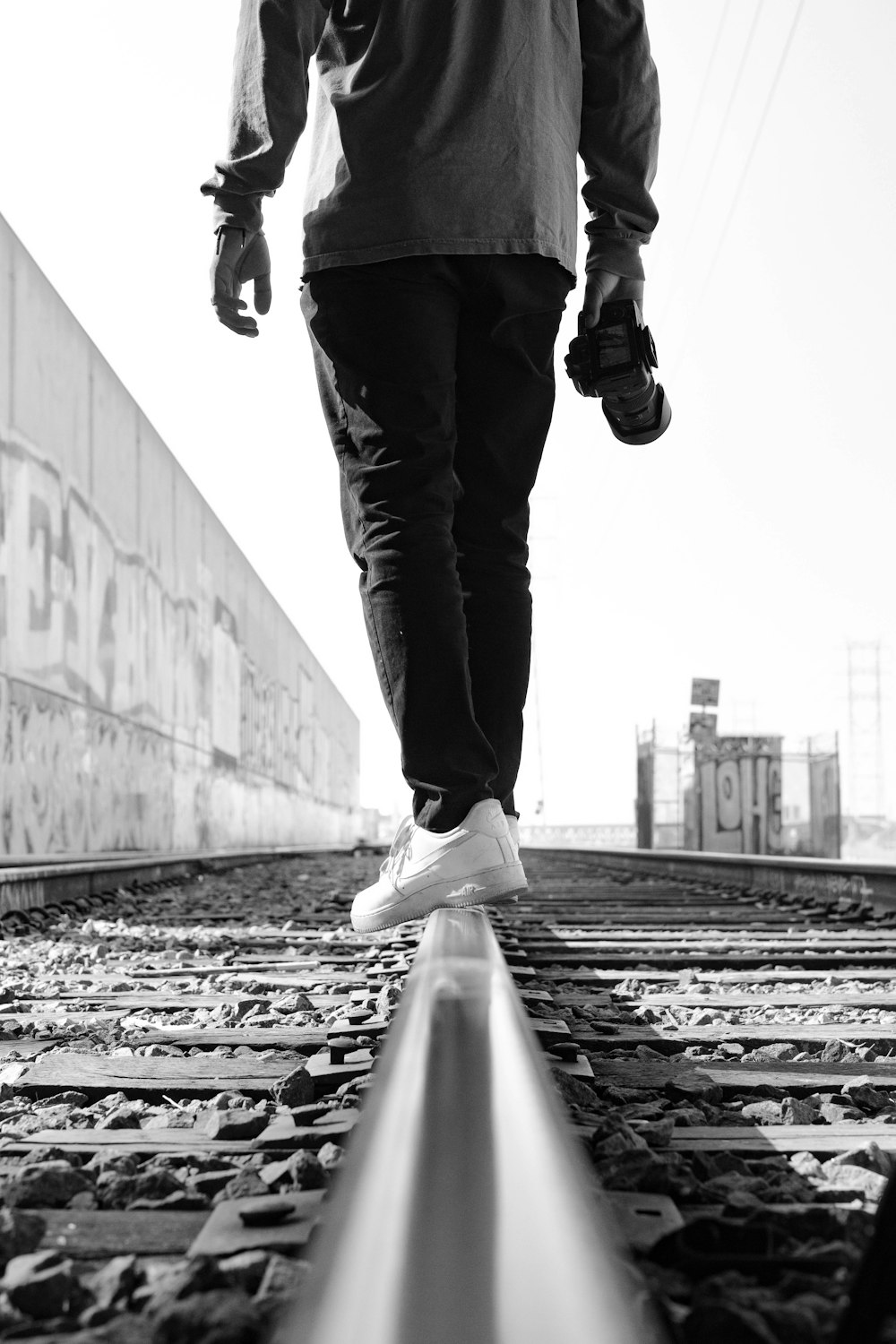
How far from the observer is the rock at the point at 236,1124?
1269mm

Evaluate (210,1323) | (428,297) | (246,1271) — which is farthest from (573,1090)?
(428,297)

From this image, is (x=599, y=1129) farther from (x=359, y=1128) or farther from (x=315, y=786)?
(x=315, y=786)

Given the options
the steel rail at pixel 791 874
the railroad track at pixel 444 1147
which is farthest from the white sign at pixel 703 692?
the railroad track at pixel 444 1147

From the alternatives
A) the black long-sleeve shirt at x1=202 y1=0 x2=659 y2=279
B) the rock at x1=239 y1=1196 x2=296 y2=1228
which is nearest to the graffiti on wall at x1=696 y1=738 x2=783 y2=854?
the black long-sleeve shirt at x1=202 y1=0 x2=659 y2=279

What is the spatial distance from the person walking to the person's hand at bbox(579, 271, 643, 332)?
0.69 ft

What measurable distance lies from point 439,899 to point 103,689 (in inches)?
344

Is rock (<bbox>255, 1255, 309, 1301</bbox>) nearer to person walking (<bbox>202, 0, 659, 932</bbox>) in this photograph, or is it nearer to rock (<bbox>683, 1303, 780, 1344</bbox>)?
rock (<bbox>683, 1303, 780, 1344</bbox>)

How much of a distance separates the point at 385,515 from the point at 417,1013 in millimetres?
1353

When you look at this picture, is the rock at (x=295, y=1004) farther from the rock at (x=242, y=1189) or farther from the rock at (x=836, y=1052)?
the rock at (x=242, y=1189)

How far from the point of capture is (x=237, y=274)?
2531mm

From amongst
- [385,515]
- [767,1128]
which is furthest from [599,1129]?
[385,515]

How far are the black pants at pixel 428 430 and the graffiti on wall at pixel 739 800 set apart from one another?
1864 centimetres

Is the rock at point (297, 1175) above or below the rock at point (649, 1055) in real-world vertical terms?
above

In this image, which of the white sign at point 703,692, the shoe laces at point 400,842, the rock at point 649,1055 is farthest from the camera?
the white sign at point 703,692
